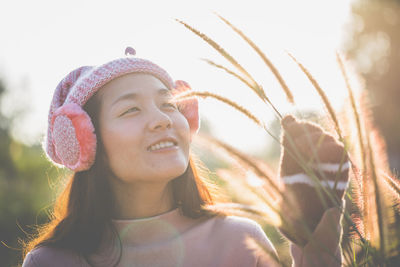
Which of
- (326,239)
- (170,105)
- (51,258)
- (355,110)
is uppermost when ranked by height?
(355,110)

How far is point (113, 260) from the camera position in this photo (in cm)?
216

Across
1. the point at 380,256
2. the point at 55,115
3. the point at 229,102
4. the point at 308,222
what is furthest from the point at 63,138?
the point at 380,256

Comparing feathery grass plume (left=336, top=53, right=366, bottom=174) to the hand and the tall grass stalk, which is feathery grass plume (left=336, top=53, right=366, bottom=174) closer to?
the tall grass stalk

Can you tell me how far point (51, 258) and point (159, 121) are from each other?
1074mm

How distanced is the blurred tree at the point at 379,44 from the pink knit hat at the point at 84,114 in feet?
54.4

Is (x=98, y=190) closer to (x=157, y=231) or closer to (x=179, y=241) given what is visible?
(x=157, y=231)

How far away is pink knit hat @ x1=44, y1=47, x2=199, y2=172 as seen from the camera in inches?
88.0

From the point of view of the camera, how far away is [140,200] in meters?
2.31

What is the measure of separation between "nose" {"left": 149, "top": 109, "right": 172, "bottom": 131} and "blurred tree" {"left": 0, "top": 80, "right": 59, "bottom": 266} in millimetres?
3970

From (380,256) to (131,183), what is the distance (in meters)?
1.67

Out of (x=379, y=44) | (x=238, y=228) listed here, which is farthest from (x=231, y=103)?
(x=379, y=44)

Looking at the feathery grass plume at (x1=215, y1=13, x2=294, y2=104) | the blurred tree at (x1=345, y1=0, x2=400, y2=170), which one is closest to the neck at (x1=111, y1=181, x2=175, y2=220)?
the feathery grass plume at (x1=215, y1=13, x2=294, y2=104)

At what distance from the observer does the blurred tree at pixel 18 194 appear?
7488 millimetres

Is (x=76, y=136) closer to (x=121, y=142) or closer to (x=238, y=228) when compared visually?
(x=121, y=142)
